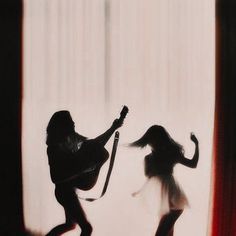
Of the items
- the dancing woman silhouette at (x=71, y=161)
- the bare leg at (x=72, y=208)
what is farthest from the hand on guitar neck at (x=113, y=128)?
the bare leg at (x=72, y=208)

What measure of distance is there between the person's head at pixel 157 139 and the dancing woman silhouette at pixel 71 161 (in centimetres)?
20

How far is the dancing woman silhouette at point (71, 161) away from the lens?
2.43 metres

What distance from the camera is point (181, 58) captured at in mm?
2500

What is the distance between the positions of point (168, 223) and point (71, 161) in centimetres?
79

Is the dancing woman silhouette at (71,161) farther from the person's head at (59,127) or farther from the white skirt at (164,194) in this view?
the white skirt at (164,194)

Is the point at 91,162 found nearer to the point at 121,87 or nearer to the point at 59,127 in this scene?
the point at 59,127

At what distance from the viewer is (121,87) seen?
2469 millimetres

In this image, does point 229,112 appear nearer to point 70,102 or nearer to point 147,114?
point 147,114

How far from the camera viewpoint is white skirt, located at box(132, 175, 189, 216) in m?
2.48

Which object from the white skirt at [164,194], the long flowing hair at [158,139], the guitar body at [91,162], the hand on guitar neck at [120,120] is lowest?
the white skirt at [164,194]

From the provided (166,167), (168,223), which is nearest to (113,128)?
(166,167)

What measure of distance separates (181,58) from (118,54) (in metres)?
0.44
